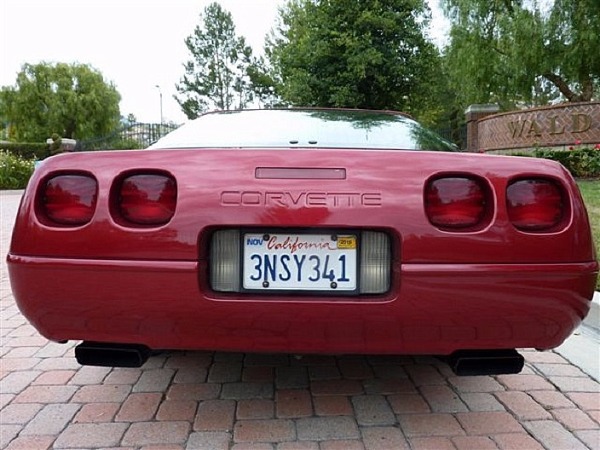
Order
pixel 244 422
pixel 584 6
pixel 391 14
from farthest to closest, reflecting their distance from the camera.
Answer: pixel 391 14, pixel 584 6, pixel 244 422

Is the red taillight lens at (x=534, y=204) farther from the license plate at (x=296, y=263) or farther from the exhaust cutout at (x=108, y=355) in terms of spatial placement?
the exhaust cutout at (x=108, y=355)

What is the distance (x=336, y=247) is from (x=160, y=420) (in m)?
1.06

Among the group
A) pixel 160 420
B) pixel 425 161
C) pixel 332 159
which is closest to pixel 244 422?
pixel 160 420

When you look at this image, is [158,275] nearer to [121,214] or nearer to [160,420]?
Result: [121,214]

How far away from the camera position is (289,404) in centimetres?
221

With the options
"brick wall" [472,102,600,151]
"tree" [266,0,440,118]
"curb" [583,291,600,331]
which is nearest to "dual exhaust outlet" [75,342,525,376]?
"curb" [583,291,600,331]

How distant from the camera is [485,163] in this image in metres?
1.76

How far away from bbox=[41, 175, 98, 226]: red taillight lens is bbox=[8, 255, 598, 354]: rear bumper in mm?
154

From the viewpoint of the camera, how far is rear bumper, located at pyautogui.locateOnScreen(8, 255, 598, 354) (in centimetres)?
166

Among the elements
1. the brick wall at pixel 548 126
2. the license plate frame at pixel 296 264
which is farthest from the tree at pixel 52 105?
the license plate frame at pixel 296 264

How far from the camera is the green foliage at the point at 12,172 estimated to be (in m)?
15.2

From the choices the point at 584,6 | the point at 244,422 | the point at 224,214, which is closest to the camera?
the point at 224,214

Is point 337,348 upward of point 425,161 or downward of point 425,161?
downward

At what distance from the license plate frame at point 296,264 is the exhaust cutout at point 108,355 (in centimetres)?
53
